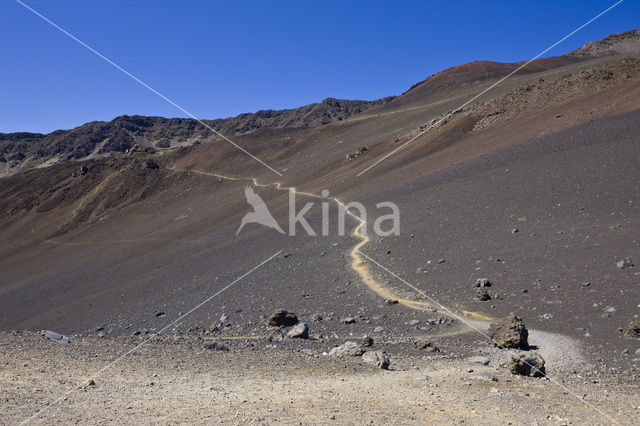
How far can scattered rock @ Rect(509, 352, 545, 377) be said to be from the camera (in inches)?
263

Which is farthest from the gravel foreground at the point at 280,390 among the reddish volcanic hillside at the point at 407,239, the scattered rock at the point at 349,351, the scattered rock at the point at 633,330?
the reddish volcanic hillside at the point at 407,239

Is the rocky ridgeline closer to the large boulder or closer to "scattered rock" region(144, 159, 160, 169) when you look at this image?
"scattered rock" region(144, 159, 160, 169)

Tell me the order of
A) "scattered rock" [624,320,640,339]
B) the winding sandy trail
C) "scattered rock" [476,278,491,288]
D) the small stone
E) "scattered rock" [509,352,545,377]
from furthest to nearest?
"scattered rock" [476,278,491,288], the winding sandy trail, the small stone, "scattered rock" [624,320,640,339], "scattered rock" [509,352,545,377]

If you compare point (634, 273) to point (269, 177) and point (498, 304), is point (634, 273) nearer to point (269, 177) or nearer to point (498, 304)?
point (498, 304)

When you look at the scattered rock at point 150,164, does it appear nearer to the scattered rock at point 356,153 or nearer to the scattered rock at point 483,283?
the scattered rock at point 356,153

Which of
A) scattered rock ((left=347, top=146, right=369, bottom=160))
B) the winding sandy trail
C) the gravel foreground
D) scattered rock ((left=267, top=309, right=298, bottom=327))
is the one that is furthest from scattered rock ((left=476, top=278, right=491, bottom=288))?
scattered rock ((left=347, top=146, right=369, bottom=160))

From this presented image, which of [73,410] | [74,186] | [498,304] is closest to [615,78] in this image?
→ [498,304]

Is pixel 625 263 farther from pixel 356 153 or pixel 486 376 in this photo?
pixel 356 153

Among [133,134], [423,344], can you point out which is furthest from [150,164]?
[133,134]

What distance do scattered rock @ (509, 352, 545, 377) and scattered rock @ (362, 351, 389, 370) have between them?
73.0 inches

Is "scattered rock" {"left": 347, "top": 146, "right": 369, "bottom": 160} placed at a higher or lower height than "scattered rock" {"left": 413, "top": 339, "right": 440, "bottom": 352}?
higher

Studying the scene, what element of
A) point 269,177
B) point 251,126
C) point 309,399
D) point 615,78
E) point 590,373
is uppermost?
point 251,126

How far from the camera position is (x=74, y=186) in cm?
4662

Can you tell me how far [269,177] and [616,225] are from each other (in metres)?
28.2
